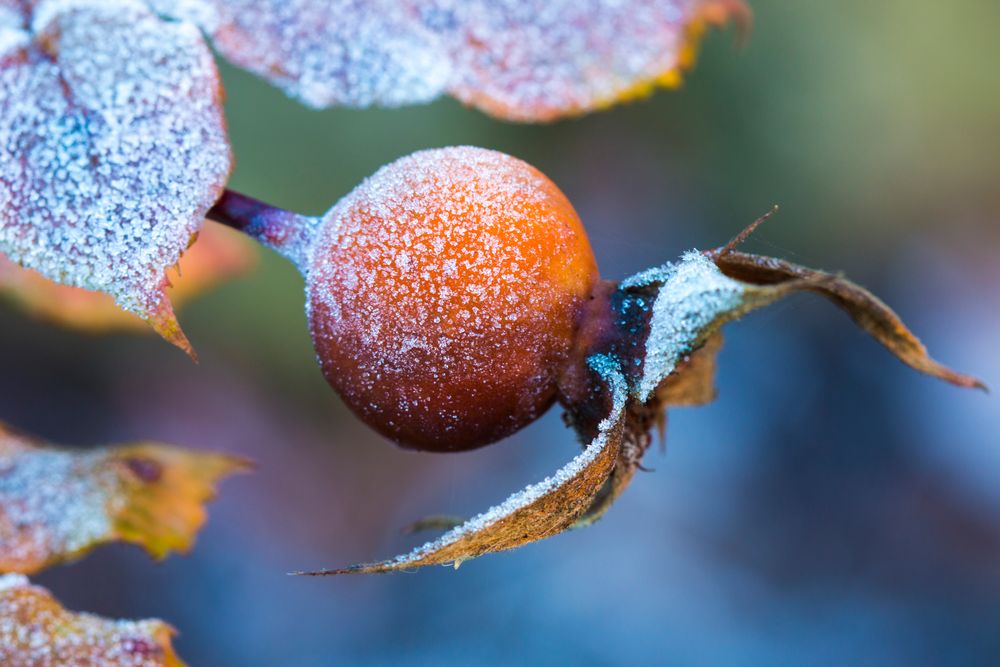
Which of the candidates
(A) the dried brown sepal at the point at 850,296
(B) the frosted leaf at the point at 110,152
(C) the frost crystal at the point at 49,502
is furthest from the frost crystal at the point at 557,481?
(C) the frost crystal at the point at 49,502

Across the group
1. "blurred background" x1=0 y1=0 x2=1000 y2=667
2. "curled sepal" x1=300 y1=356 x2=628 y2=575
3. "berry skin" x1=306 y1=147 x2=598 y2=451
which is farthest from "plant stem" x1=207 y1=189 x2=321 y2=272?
"blurred background" x1=0 y1=0 x2=1000 y2=667

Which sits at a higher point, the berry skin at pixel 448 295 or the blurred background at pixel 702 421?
the berry skin at pixel 448 295

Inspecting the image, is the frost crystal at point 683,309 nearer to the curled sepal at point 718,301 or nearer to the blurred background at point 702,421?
the curled sepal at point 718,301

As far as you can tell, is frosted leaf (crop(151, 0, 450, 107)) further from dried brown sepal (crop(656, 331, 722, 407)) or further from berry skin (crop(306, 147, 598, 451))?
dried brown sepal (crop(656, 331, 722, 407))

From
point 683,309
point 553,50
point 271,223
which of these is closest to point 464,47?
point 553,50

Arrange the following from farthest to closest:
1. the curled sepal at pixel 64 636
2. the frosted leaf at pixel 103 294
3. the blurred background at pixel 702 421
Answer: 1. the blurred background at pixel 702 421
2. the frosted leaf at pixel 103 294
3. the curled sepal at pixel 64 636
